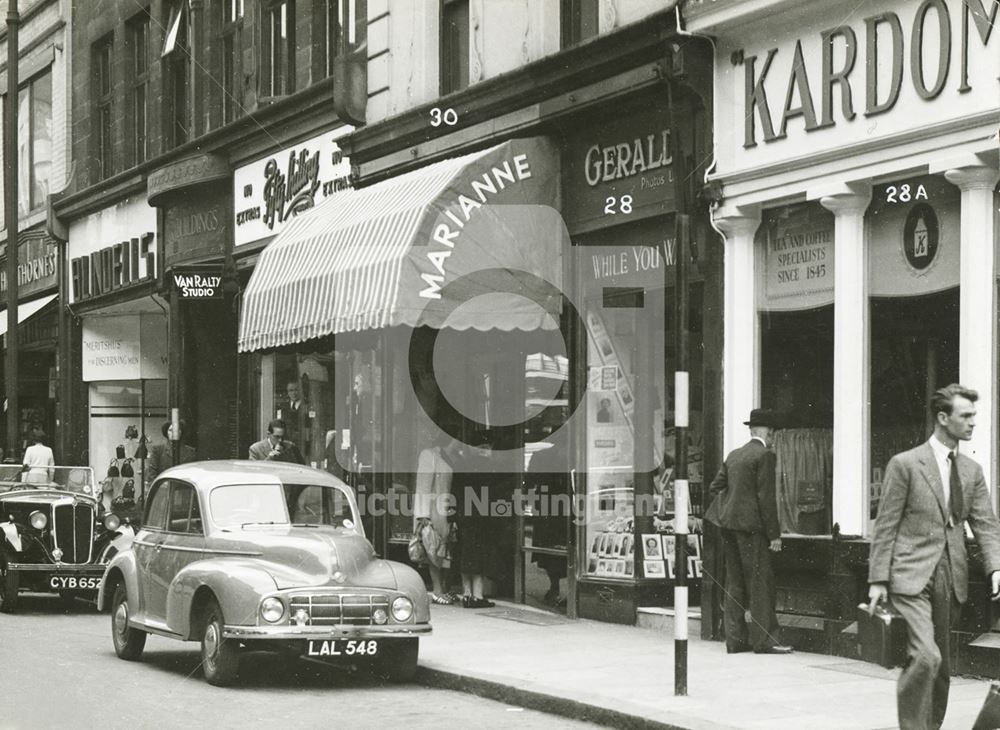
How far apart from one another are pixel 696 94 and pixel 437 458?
5.28 m

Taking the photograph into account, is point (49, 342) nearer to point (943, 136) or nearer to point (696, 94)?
point (696, 94)

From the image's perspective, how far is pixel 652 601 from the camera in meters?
15.5

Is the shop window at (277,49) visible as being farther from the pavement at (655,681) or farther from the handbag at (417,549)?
the pavement at (655,681)

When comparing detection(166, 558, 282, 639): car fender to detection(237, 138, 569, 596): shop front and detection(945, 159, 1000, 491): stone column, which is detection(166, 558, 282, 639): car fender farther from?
detection(945, 159, 1000, 491): stone column

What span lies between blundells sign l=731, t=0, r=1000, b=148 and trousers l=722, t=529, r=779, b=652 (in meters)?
3.45

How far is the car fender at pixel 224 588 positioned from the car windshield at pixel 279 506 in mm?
520

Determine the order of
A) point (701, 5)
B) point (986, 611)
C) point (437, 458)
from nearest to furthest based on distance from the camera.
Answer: point (986, 611)
point (701, 5)
point (437, 458)

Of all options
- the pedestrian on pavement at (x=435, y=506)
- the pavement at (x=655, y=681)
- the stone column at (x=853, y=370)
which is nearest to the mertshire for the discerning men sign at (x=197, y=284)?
the pedestrian on pavement at (x=435, y=506)

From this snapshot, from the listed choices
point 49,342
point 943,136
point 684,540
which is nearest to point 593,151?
point 943,136

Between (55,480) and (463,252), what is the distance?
6.18m

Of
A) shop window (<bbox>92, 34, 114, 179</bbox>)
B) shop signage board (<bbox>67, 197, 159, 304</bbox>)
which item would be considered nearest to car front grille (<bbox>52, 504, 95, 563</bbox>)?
shop signage board (<bbox>67, 197, 159, 304</bbox>)

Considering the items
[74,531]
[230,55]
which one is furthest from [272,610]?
[230,55]

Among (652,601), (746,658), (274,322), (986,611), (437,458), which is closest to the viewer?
(986,611)

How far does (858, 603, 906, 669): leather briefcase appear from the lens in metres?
8.78
